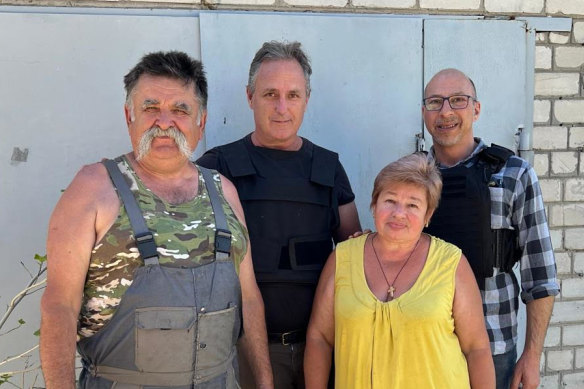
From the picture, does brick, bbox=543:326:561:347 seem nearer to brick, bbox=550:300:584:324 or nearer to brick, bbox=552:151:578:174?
brick, bbox=550:300:584:324

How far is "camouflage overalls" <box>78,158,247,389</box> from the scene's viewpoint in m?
1.84

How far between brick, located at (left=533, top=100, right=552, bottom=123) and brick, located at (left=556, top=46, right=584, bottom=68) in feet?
0.80

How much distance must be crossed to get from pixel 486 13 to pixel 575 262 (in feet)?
5.14

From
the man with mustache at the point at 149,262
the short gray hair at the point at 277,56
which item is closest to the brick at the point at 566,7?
the short gray hair at the point at 277,56

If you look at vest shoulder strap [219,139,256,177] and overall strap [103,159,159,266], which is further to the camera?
vest shoulder strap [219,139,256,177]

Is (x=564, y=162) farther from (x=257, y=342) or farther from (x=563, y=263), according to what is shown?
Answer: (x=257, y=342)

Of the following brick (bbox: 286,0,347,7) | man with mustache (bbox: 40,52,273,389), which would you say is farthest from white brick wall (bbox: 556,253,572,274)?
man with mustache (bbox: 40,52,273,389)

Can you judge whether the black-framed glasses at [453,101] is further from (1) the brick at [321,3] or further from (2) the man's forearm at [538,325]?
(1) the brick at [321,3]

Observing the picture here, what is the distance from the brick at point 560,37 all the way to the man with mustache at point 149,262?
2426mm

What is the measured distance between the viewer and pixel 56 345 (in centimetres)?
176

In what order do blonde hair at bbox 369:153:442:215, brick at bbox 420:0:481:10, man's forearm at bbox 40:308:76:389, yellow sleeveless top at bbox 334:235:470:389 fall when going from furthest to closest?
brick at bbox 420:0:481:10 → blonde hair at bbox 369:153:442:215 → yellow sleeveless top at bbox 334:235:470:389 → man's forearm at bbox 40:308:76:389


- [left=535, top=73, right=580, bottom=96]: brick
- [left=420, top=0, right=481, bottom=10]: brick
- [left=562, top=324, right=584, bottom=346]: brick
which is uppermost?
[left=420, top=0, right=481, bottom=10]: brick

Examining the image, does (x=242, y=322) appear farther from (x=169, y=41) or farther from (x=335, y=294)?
(x=169, y=41)

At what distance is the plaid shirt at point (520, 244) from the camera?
248cm
